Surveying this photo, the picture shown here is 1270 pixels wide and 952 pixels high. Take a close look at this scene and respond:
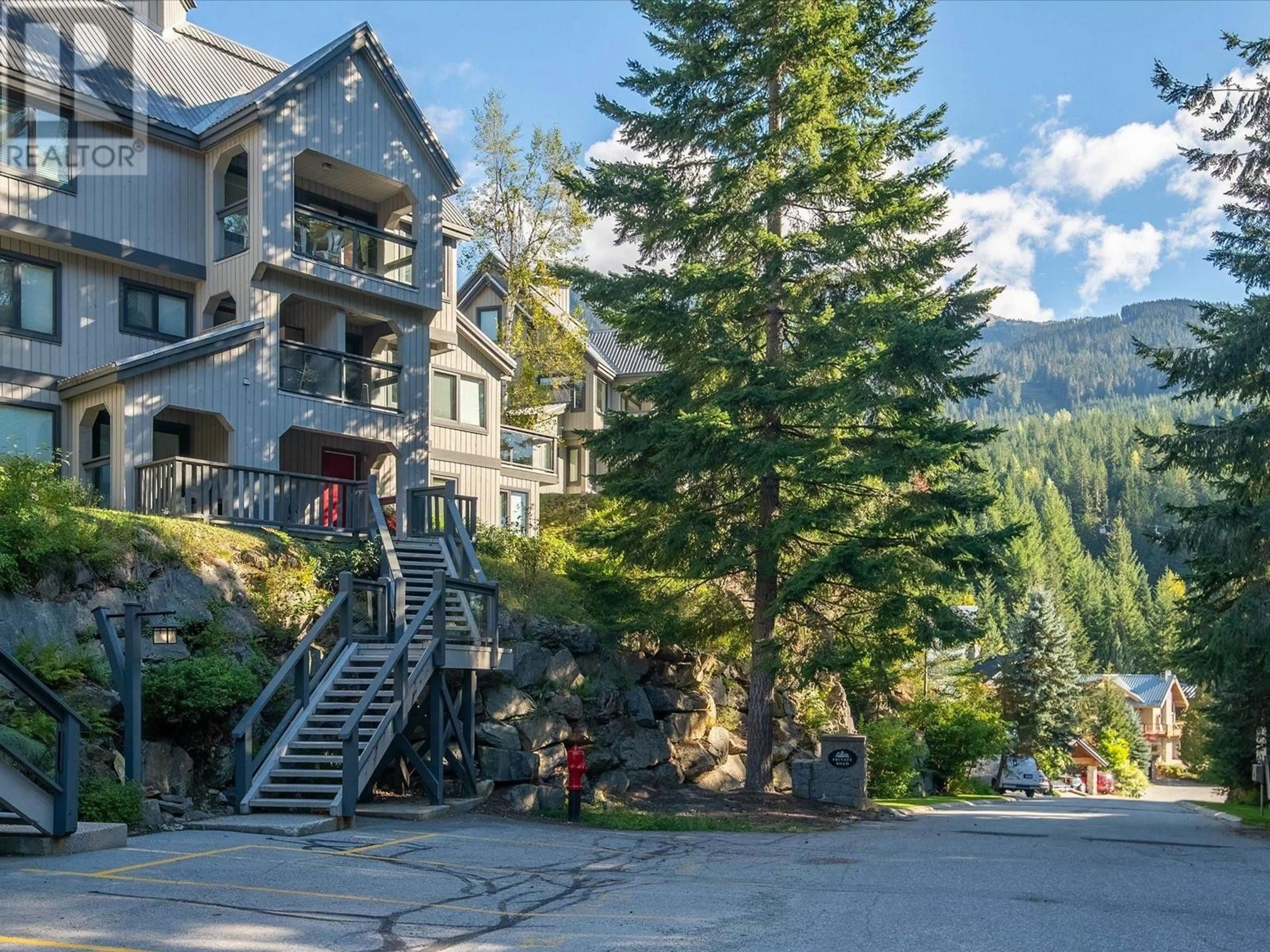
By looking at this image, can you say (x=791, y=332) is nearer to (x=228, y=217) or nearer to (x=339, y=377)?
(x=339, y=377)

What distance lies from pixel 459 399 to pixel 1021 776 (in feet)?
104

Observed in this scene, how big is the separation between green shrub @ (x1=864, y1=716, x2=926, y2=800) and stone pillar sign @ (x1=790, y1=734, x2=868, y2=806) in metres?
7.54

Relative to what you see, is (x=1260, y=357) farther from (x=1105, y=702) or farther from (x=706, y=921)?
(x=1105, y=702)

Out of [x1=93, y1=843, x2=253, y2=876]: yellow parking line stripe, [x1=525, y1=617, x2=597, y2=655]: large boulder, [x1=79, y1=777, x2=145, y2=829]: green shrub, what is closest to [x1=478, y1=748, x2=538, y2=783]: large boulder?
[x1=525, y1=617, x2=597, y2=655]: large boulder

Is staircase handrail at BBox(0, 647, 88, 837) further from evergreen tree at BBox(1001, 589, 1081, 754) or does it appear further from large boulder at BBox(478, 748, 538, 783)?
evergreen tree at BBox(1001, 589, 1081, 754)

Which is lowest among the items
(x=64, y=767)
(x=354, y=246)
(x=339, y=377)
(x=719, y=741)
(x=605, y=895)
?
(x=719, y=741)

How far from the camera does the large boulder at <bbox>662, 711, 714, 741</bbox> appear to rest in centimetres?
2511

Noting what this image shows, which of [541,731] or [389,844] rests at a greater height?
[541,731]

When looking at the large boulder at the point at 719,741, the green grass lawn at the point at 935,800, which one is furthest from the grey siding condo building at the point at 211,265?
the green grass lawn at the point at 935,800

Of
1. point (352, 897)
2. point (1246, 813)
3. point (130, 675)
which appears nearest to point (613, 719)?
point (130, 675)

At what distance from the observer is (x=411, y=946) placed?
8.23 metres

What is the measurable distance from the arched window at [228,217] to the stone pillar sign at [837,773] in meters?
15.4

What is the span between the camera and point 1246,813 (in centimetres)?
2962

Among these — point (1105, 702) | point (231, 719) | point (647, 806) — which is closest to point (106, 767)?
point (231, 719)
